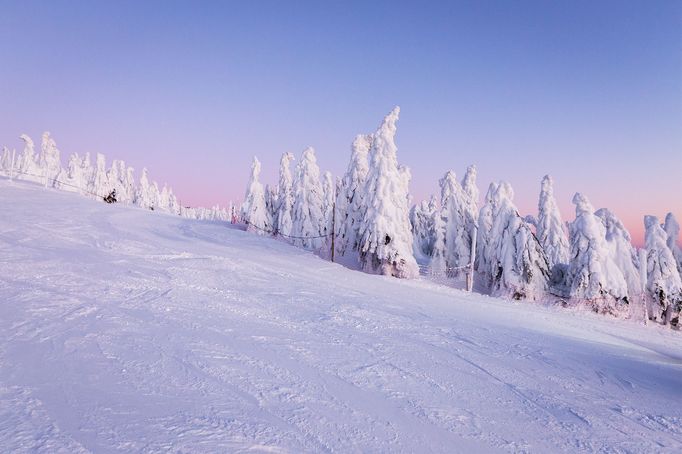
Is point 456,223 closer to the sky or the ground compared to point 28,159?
closer to the ground

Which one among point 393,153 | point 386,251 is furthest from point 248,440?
point 393,153

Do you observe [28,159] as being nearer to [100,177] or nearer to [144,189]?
[100,177]

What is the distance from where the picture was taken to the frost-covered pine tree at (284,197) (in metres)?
36.8

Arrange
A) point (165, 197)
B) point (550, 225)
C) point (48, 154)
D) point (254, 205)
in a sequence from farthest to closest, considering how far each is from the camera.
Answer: point (165, 197) → point (48, 154) → point (254, 205) → point (550, 225)

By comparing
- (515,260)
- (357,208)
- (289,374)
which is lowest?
(289,374)

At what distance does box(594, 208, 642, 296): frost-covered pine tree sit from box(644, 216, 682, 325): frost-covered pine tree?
83cm

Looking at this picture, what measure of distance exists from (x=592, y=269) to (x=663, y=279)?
16.6ft

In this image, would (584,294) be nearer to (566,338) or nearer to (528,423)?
(566,338)

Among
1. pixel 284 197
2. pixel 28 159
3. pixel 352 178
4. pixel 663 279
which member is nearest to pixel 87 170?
pixel 28 159

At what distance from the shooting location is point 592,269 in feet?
60.5

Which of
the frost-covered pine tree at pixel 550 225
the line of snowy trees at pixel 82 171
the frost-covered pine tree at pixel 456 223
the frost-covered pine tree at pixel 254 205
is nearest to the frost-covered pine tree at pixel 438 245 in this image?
the frost-covered pine tree at pixel 456 223

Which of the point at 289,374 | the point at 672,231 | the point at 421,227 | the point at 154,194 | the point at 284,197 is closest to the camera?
the point at 289,374

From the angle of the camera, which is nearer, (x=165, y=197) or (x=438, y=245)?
(x=438, y=245)

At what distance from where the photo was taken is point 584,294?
60.7 feet
